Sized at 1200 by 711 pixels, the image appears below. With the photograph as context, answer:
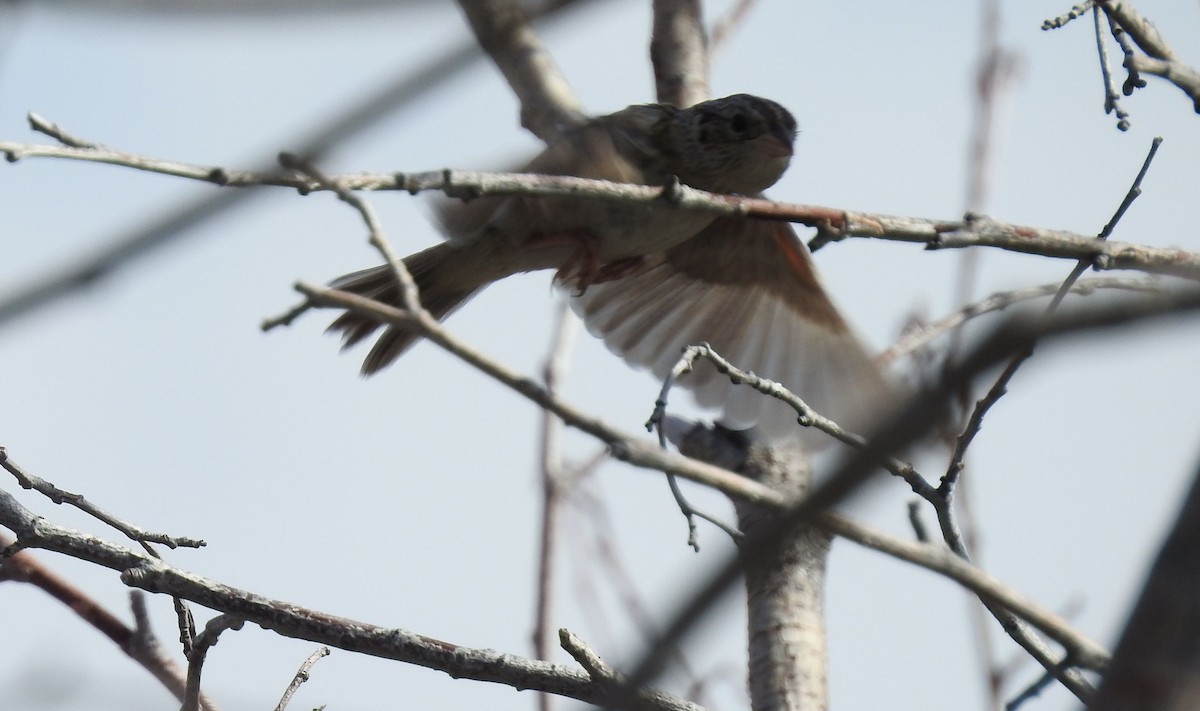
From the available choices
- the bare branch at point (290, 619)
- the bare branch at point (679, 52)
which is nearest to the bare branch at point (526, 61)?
the bare branch at point (290, 619)

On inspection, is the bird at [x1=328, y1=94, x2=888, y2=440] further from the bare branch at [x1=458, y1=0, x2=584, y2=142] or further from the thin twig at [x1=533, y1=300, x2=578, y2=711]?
the bare branch at [x1=458, y1=0, x2=584, y2=142]

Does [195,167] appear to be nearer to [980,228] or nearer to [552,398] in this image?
[552,398]

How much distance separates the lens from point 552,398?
1662mm

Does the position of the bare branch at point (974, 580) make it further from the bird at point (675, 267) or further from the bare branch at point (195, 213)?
the bird at point (675, 267)

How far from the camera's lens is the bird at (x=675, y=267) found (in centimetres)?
492

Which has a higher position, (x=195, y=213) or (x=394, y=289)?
(x=394, y=289)

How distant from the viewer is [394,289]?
16.9 ft

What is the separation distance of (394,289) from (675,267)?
1478 mm

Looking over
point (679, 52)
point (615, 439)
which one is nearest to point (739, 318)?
point (679, 52)

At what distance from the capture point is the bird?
16.1ft

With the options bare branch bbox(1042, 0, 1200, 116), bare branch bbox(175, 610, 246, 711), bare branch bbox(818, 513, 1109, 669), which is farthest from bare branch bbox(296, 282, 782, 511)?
bare branch bbox(1042, 0, 1200, 116)

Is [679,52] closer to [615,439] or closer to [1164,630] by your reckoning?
[615,439]

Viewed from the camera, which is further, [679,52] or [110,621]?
[679,52]

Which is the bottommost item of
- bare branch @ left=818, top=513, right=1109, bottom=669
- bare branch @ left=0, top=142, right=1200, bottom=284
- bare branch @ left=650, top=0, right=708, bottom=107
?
bare branch @ left=818, top=513, right=1109, bottom=669
